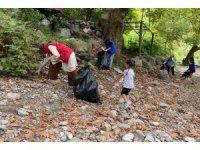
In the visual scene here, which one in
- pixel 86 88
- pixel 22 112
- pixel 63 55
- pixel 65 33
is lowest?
pixel 22 112

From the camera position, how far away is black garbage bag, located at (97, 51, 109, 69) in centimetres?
1382

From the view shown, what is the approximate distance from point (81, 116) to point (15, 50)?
2.92 meters

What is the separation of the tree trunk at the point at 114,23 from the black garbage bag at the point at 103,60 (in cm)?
286

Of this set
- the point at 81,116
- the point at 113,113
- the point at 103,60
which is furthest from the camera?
the point at 103,60

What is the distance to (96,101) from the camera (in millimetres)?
9453

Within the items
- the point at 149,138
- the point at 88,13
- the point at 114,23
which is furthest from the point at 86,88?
the point at 88,13

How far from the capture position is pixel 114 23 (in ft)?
54.3

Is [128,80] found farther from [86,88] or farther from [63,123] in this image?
[63,123]

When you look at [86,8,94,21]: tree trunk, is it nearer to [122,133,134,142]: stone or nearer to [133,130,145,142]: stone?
[133,130,145,142]: stone

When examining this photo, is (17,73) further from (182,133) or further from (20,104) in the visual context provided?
(182,133)

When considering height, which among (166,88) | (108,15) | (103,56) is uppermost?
(108,15)

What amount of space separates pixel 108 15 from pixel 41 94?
839cm

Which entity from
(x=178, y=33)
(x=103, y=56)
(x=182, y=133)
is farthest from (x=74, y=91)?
(x=178, y=33)

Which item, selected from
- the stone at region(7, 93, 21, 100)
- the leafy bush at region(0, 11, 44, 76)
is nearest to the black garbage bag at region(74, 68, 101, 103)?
the stone at region(7, 93, 21, 100)
